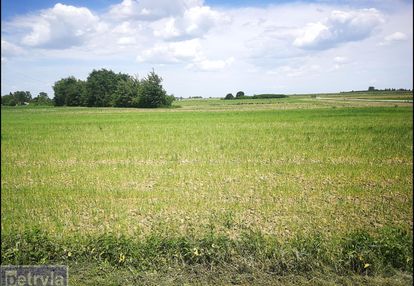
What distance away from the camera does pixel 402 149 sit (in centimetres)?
1612

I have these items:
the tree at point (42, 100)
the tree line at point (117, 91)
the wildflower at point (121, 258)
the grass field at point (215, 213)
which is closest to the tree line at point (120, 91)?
the tree line at point (117, 91)

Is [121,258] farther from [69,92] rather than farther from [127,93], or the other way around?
[69,92]

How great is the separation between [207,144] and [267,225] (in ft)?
39.2

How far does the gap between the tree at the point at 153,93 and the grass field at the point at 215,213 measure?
48.2 meters

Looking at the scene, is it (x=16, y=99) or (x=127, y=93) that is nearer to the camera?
(x=127, y=93)

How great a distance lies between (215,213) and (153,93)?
61.0m

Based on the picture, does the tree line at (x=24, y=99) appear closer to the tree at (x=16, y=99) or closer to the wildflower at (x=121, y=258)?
the tree at (x=16, y=99)

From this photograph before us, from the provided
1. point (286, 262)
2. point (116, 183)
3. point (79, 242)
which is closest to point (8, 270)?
point (79, 242)

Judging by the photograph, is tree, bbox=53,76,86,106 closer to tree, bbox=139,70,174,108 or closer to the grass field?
tree, bbox=139,70,174,108

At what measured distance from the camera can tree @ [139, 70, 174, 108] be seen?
64000mm

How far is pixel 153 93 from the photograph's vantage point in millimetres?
66125

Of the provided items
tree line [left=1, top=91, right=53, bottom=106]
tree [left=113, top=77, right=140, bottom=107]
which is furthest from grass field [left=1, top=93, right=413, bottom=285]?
tree line [left=1, top=91, right=53, bottom=106]

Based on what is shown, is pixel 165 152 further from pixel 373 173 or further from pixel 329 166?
pixel 373 173

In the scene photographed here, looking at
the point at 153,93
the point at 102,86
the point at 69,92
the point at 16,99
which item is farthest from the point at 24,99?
the point at 153,93
